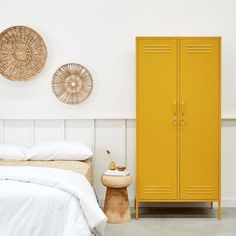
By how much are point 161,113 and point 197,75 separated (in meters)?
0.48

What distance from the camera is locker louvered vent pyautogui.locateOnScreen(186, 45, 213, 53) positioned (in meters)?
3.87

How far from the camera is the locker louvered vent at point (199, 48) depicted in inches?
152

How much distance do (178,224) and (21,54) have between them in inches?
88.8

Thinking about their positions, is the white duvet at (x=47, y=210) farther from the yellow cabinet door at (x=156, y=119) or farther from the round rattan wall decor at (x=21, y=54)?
the round rattan wall decor at (x=21, y=54)

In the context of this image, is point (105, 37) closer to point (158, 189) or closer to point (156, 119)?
point (156, 119)

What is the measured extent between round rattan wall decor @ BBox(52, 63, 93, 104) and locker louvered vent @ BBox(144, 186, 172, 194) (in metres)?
1.12

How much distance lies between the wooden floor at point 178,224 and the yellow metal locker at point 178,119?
7.0 inches

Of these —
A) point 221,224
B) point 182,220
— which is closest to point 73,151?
point 182,220

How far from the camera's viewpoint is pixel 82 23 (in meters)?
4.32

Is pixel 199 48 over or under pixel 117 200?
over

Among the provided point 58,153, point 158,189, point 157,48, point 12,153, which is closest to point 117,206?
point 158,189

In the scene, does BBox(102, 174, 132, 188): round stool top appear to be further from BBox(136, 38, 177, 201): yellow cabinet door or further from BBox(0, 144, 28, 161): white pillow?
BBox(0, 144, 28, 161): white pillow

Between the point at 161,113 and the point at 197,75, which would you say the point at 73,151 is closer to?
the point at 161,113

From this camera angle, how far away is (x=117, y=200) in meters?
3.83
